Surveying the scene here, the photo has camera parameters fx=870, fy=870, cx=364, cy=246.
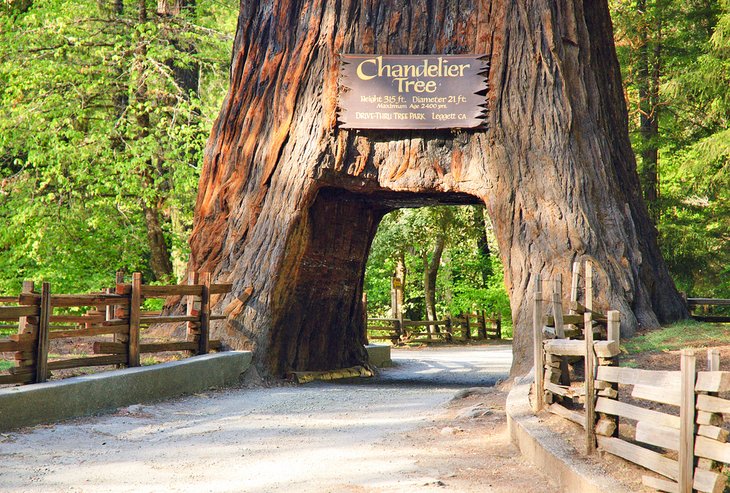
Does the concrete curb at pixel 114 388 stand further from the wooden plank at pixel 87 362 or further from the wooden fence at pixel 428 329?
the wooden fence at pixel 428 329

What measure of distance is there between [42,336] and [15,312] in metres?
0.49

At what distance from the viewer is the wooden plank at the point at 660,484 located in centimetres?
473

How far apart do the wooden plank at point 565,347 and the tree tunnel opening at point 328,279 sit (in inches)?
266

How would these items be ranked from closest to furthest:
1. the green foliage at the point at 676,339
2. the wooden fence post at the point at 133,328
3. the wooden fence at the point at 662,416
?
the wooden fence at the point at 662,416 < the green foliage at the point at 676,339 < the wooden fence post at the point at 133,328

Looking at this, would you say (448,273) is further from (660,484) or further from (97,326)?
(660,484)

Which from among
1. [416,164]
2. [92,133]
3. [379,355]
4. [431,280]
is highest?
[92,133]

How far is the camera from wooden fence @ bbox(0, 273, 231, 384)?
344 inches

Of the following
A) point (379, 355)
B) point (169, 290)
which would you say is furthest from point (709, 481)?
point (379, 355)

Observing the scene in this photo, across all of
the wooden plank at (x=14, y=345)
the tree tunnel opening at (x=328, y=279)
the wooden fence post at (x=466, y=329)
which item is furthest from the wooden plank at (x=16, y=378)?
the wooden fence post at (x=466, y=329)

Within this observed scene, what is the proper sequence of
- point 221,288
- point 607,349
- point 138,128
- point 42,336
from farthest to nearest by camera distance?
point 138,128 → point 221,288 → point 42,336 → point 607,349

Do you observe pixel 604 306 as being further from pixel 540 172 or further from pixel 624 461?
pixel 624 461

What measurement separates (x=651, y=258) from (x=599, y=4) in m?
4.56

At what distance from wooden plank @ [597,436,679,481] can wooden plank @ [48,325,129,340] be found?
6.01 m

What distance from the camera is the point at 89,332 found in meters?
10.0
